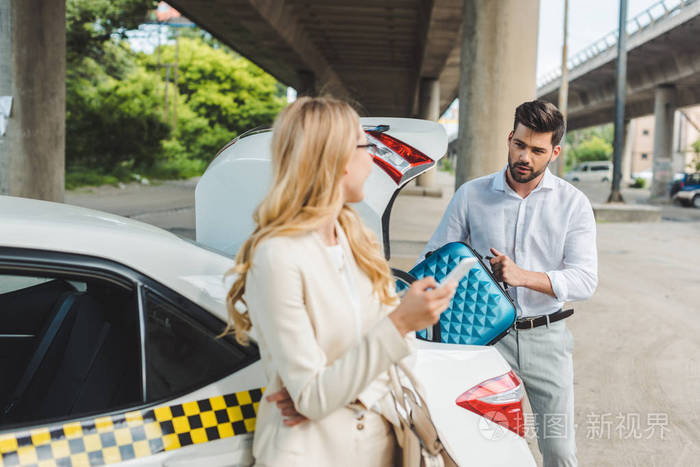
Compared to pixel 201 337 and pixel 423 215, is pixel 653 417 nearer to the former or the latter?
pixel 201 337

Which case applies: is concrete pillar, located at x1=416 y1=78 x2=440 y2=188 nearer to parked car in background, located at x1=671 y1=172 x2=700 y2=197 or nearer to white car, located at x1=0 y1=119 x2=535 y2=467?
parked car in background, located at x1=671 y1=172 x2=700 y2=197

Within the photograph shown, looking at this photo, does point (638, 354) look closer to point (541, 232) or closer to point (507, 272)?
point (541, 232)

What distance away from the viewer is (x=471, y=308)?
258 cm

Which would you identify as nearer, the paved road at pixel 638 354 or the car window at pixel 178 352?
the car window at pixel 178 352

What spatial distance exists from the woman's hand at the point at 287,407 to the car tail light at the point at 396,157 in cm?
97

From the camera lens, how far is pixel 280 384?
5.30 feet

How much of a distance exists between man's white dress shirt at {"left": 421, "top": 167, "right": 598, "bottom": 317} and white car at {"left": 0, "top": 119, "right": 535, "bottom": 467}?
0.79 m

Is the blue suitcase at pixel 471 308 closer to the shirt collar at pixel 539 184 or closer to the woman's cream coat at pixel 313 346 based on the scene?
the shirt collar at pixel 539 184

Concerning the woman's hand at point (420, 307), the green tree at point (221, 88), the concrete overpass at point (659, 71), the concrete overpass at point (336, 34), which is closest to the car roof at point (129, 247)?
the woman's hand at point (420, 307)

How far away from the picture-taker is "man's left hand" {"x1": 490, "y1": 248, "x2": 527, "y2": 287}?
8.55 feet

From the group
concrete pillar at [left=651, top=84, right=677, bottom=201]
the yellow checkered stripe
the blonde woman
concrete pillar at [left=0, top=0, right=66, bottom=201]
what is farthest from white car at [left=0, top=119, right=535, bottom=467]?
concrete pillar at [left=651, top=84, right=677, bottom=201]

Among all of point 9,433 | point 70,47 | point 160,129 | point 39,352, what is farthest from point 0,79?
point 160,129

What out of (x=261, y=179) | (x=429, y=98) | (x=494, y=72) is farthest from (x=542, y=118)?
(x=429, y=98)

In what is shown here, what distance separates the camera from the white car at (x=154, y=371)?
66.9 inches
